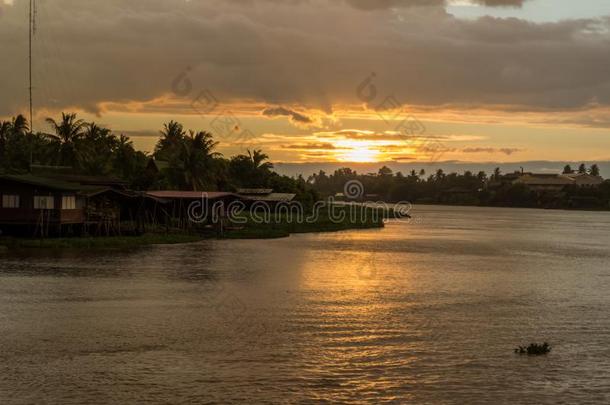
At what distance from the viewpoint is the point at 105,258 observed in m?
39.4

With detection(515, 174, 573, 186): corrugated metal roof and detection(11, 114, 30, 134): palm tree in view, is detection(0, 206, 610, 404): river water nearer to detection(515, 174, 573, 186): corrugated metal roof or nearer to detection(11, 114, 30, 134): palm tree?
detection(11, 114, 30, 134): palm tree

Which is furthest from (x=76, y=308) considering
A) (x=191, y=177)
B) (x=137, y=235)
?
(x=191, y=177)

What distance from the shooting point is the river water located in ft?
50.8

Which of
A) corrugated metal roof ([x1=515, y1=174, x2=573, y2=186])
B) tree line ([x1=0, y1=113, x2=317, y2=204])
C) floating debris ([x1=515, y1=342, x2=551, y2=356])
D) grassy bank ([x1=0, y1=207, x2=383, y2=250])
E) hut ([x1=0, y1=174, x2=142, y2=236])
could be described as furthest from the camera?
corrugated metal roof ([x1=515, y1=174, x2=573, y2=186])

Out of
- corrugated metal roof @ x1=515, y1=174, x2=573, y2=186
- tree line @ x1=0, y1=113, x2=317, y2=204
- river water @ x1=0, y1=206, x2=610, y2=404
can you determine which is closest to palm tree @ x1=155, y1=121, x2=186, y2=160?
tree line @ x1=0, y1=113, x2=317, y2=204

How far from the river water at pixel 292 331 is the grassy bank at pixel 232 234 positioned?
3.28m

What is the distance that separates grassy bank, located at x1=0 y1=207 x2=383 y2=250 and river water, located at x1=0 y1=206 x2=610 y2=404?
10.7ft

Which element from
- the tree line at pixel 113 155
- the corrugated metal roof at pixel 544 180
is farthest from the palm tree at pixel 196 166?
the corrugated metal roof at pixel 544 180

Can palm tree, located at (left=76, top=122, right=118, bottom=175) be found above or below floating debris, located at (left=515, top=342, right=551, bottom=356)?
above

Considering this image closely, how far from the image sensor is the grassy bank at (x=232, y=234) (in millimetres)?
42656

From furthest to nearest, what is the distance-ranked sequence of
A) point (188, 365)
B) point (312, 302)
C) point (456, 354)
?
point (312, 302) → point (456, 354) → point (188, 365)

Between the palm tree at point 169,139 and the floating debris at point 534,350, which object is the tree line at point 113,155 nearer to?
the palm tree at point 169,139

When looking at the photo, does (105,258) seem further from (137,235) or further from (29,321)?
(29,321)

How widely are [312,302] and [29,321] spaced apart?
10164mm
